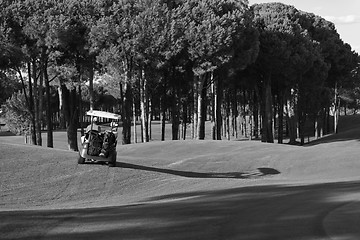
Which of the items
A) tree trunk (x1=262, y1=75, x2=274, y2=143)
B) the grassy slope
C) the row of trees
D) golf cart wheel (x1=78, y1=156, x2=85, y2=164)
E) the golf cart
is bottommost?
the grassy slope

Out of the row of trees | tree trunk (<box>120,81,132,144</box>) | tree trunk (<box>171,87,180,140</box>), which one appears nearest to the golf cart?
the row of trees

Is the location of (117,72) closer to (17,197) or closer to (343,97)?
(17,197)

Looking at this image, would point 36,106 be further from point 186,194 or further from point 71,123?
point 186,194

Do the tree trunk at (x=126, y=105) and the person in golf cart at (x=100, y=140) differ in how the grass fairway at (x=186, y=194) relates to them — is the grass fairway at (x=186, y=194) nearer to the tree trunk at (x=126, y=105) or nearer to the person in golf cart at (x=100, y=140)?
the person in golf cart at (x=100, y=140)

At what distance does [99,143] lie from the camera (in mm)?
28953

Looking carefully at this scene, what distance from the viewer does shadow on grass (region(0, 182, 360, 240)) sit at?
10693 mm

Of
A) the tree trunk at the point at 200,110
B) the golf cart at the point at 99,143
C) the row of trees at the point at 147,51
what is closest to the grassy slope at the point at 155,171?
the golf cart at the point at 99,143

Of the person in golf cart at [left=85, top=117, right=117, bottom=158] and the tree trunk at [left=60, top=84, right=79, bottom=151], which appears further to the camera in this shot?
the tree trunk at [left=60, top=84, right=79, bottom=151]

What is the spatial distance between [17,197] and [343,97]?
269ft

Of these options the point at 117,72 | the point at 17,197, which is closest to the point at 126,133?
the point at 117,72

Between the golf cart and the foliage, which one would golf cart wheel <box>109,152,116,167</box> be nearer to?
the golf cart

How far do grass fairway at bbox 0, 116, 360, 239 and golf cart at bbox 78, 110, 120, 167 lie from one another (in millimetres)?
599

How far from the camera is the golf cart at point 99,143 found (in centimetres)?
2852

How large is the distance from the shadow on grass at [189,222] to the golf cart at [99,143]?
13388 mm
